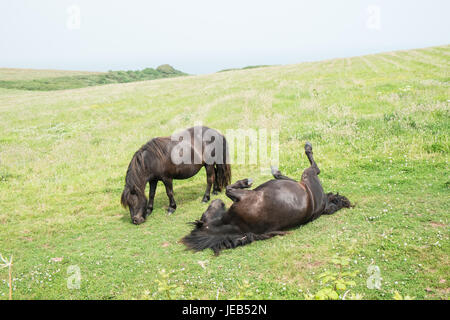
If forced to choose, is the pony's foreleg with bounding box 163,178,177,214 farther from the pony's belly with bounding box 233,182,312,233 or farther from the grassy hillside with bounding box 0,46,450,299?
the pony's belly with bounding box 233,182,312,233

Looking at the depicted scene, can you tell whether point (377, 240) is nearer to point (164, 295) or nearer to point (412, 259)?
point (412, 259)

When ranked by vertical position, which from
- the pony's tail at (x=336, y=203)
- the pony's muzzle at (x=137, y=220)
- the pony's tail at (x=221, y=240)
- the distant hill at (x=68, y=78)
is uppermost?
the distant hill at (x=68, y=78)

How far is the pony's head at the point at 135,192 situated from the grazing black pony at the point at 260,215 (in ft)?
6.09

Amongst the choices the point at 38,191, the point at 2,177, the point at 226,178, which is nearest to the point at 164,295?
the point at 226,178

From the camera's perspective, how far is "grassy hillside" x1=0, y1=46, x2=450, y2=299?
4.61m

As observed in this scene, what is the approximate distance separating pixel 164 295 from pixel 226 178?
505 centimetres

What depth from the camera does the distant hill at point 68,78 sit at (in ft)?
166

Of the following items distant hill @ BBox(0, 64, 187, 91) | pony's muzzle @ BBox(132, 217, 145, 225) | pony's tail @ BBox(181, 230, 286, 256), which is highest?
distant hill @ BBox(0, 64, 187, 91)

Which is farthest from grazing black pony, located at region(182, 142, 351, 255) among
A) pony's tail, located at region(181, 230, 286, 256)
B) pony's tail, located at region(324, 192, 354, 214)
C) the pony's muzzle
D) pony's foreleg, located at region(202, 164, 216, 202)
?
pony's foreleg, located at region(202, 164, 216, 202)

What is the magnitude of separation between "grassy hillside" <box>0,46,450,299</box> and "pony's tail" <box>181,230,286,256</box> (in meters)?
0.15

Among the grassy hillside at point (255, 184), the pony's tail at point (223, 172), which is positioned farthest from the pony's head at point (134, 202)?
the pony's tail at point (223, 172)

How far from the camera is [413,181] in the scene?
7707 millimetres

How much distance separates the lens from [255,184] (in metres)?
9.05

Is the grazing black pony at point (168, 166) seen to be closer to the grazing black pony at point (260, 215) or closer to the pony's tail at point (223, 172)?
the pony's tail at point (223, 172)
